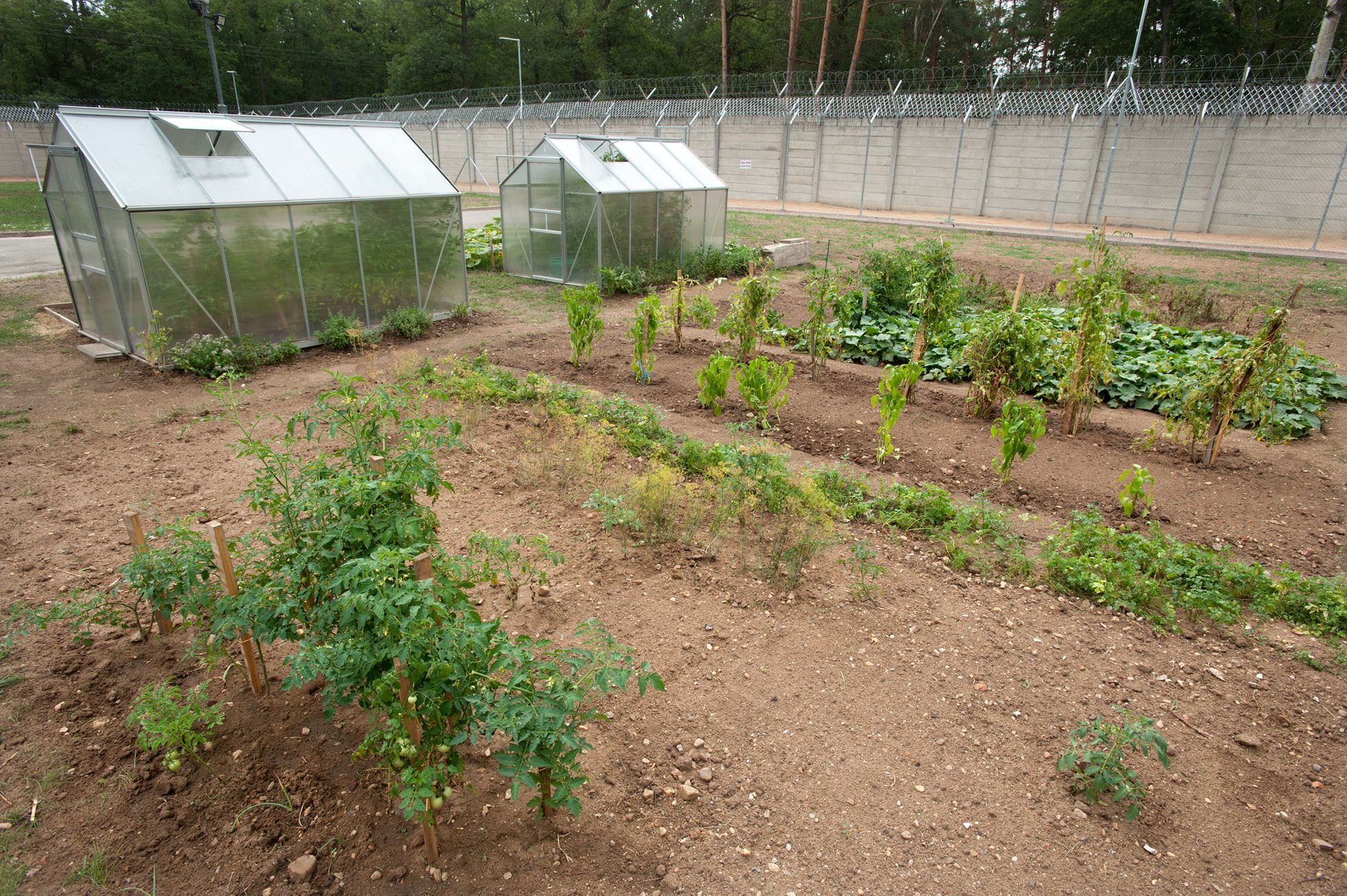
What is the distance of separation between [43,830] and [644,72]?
44.8 metres

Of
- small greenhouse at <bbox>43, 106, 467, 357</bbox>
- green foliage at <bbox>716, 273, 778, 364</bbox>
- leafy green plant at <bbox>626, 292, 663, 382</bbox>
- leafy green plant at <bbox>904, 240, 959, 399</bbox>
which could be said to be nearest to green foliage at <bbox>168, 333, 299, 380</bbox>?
small greenhouse at <bbox>43, 106, 467, 357</bbox>

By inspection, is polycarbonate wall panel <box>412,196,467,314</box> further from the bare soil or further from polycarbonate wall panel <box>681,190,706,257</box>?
the bare soil

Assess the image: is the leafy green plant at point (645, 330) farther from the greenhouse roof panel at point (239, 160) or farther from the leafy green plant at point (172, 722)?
the leafy green plant at point (172, 722)

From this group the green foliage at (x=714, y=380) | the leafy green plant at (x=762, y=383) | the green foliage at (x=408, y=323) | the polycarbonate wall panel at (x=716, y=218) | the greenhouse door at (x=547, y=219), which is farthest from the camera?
the polycarbonate wall panel at (x=716, y=218)

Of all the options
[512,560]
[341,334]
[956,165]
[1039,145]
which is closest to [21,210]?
[341,334]

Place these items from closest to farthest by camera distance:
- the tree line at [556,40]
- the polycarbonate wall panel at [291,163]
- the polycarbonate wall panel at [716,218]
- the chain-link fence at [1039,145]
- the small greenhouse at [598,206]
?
the polycarbonate wall panel at [291,163] < the small greenhouse at [598,206] < the polycarbonate wall panel at [716,218] < the chain-link fence at [1039,145] < the tree line at [556,40]

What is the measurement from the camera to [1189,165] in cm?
1694

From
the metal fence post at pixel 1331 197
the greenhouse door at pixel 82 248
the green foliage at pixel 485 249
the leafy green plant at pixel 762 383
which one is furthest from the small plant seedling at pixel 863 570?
the metal fence post at pixel 1331 197

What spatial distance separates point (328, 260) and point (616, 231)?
195 inches

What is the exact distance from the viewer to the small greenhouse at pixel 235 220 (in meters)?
7.55

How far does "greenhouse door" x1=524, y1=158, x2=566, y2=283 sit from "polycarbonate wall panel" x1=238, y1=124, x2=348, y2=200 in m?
4.10

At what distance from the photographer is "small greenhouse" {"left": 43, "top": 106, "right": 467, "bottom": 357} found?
7.55m

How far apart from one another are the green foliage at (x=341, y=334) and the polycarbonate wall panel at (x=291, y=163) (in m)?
1.43

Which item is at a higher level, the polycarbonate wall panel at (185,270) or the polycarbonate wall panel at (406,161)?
the polycarbonate wall panel at (406,161)
